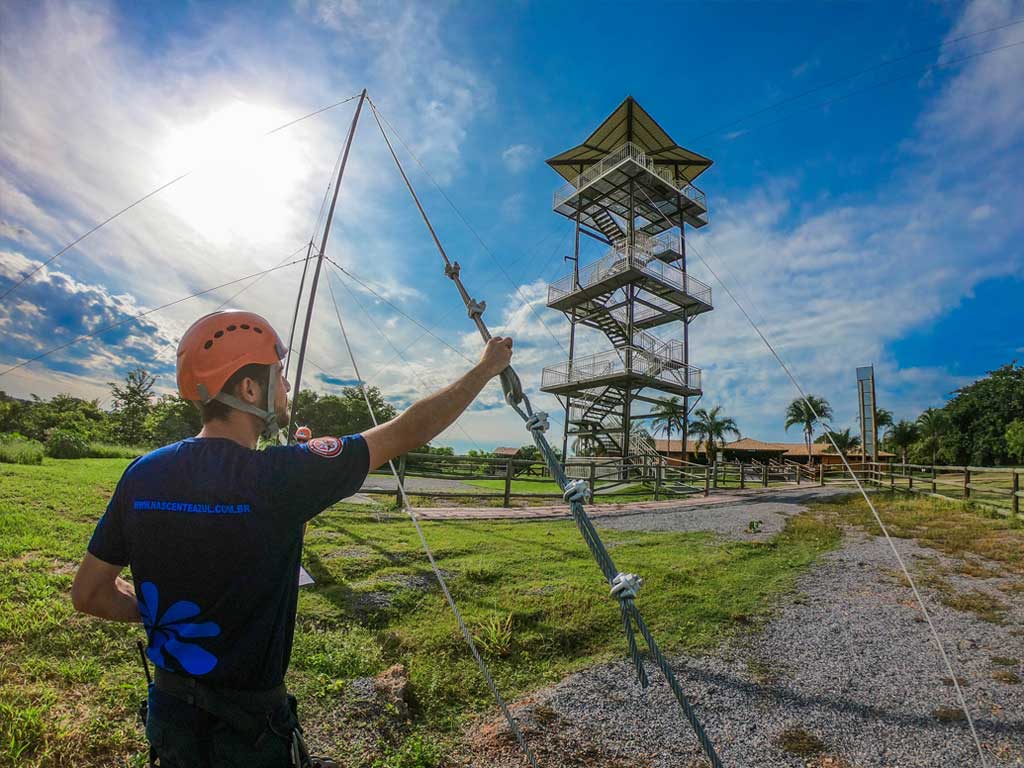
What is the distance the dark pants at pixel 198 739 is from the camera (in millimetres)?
1304

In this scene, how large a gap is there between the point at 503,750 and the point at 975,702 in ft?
11.2

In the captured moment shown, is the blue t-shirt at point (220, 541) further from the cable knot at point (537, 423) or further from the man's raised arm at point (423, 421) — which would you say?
the cable knot at point (537, 423)

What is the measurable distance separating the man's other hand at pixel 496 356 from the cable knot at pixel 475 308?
407mm

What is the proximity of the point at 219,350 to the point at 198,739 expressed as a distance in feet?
3.53

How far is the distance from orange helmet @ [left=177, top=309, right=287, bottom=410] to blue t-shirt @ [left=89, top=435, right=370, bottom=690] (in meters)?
0.22

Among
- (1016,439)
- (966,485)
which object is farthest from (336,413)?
(1016,439)

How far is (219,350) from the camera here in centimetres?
152

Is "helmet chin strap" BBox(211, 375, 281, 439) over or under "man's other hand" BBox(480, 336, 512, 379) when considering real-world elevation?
under

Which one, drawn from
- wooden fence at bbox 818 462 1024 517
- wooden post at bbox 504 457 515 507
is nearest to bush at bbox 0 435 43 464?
wooden post at bbox 504 457 515 507

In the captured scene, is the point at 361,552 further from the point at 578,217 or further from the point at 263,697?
the point at 578,217

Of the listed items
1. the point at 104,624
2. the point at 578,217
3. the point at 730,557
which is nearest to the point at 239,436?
the point at 104,624

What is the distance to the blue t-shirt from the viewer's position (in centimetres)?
127

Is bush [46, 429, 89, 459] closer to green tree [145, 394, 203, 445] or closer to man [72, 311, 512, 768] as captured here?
green tree [145, 394, 203, 445]

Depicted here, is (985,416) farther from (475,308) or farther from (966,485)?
(475,308)
